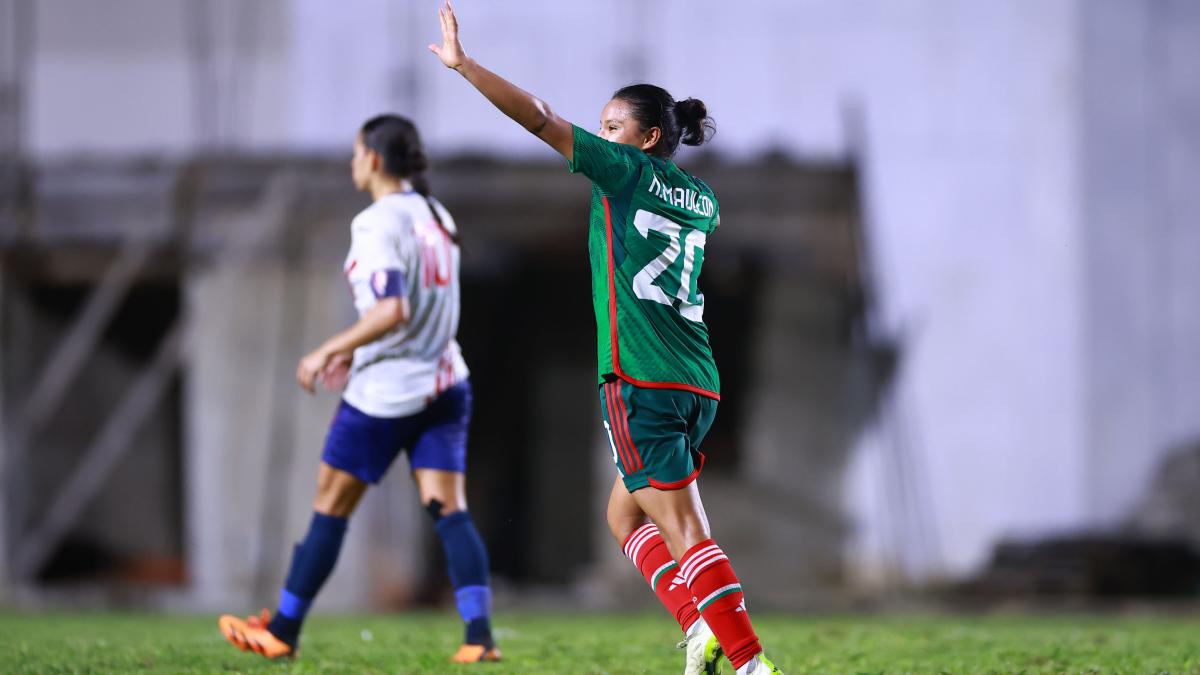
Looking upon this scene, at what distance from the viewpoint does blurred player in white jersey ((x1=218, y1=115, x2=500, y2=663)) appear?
5.06 metres

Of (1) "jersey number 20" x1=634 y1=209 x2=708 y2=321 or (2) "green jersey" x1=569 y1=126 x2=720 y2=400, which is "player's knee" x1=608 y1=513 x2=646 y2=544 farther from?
(1) "jersey number 20" x1=634 y1=209 x2=708 y2=321

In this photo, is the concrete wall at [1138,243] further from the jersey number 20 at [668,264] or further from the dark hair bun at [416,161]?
the jersey number 20 at [668,264]

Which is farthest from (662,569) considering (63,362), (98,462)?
(98,462)

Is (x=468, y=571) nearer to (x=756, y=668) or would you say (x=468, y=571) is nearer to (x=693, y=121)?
(x=756, y=668)

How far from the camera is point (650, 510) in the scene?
4.10m

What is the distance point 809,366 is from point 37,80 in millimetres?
11100

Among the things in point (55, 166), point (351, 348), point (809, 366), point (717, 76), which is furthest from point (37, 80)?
point (351, 348)

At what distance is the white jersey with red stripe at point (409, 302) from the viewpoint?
5.06m

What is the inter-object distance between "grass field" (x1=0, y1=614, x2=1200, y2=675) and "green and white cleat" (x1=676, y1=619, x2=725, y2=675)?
1.80ft

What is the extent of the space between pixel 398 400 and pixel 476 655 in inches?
35.1

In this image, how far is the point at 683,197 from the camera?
→ 163 inches

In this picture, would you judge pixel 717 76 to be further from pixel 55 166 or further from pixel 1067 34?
pixel 55 166

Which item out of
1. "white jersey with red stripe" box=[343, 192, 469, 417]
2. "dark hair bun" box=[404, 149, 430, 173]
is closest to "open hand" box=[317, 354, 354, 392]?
"white jersey with red stripe" box=[343, 192, 469, 417]

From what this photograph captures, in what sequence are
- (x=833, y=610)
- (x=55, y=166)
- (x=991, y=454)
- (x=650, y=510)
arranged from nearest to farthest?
(x=650, y=510) < (x=833, y=610) < (x=55, y=166) < (x=991, y=454)
